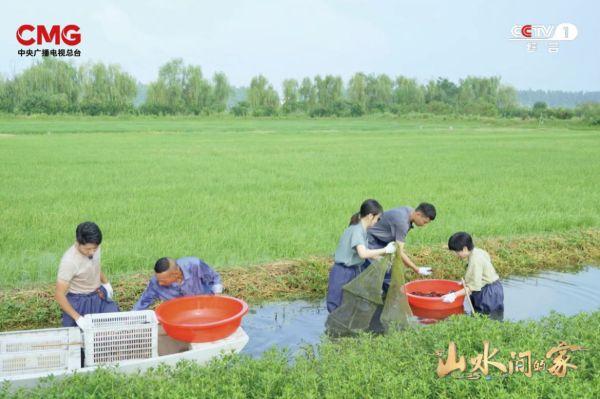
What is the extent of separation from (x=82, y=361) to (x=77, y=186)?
9.07 m

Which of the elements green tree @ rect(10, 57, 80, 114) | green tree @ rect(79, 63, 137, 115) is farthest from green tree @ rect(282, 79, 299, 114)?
green tree @ rect(10, 57, 80, 114)

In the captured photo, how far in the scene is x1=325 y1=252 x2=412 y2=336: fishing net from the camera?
5.77m

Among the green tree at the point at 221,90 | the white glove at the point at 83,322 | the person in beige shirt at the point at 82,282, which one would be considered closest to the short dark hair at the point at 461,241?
the person in beige shirt at the point at 82,282

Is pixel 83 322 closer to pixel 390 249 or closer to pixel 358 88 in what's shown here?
pixel 390 249

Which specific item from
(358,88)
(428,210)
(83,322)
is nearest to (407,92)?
(358,88)

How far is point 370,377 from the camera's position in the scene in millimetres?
3844

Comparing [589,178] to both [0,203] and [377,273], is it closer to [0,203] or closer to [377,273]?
[377,273]

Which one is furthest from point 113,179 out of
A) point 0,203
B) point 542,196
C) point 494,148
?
point 494,148

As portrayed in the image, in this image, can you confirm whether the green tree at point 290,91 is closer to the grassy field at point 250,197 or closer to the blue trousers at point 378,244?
the grassy field at point 250,197

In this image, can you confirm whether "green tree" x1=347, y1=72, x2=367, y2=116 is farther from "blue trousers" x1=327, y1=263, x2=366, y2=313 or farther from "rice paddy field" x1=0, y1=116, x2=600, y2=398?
"blue trousers" x1=327, y1=263, x2=366, y2=313

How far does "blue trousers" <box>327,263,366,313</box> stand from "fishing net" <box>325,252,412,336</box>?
14 cm

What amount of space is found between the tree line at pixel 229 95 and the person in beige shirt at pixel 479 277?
41554mm

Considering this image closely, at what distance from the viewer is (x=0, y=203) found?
426 inches

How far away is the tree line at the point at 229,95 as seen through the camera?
54.4 metres
